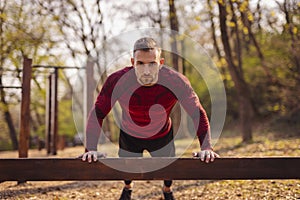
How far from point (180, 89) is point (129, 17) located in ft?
43.0

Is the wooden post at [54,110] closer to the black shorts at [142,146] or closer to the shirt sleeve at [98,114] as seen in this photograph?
the black shorts at [142,146]

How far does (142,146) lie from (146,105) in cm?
61

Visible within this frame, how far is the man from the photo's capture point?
10.1 feet

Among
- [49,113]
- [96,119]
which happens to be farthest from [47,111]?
[96,119]

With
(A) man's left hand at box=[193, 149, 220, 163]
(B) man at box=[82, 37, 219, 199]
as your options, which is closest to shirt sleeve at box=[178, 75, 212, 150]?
(B) man at box=[82, 37, 219, 199]

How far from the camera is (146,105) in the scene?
11.3ft

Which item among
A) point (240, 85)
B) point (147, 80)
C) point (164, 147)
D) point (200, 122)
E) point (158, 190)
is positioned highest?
point (240, 85)

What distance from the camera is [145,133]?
12.3ft

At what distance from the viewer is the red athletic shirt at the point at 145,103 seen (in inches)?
122

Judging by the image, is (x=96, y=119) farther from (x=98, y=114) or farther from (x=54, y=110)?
(x=54, y=110)

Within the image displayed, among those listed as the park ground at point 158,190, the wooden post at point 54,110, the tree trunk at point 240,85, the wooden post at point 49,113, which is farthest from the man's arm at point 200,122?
the tree trunk at point 240,85

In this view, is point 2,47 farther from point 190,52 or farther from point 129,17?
point 190,52

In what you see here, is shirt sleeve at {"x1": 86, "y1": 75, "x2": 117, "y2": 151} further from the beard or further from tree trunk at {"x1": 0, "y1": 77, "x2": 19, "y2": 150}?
tree trunk at {"x1": 0, "y1": 77, "x2": 19, "y2": 150}

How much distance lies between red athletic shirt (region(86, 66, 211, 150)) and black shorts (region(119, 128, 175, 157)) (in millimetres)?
62
